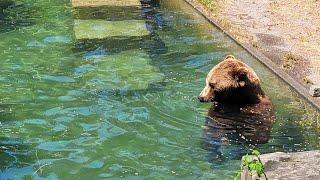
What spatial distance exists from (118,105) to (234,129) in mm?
1706

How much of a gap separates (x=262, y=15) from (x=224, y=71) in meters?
5.88

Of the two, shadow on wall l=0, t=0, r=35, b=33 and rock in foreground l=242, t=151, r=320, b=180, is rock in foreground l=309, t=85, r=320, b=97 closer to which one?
rock in foreground l=242, t=151, r=320, b=180

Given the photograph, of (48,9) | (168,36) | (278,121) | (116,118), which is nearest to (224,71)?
(278,121)

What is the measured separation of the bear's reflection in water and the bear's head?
12cm

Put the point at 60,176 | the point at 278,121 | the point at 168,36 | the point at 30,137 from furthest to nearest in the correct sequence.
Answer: the point at 168,36, the point at 278,121, the point at 30,137, the point at 60,176

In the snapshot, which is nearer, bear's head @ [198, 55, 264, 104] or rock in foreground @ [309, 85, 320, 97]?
bear's head @ [198, 55, 264, 104]

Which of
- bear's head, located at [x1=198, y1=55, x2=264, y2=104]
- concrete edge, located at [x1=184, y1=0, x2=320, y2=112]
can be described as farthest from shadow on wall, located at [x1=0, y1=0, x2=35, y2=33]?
bear's head, located at [x1=198, y1=55, x2=264, y2=104]

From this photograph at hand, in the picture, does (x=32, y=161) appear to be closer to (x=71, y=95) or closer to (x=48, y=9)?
(x=71, y=95)

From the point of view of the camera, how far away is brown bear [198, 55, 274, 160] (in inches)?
305

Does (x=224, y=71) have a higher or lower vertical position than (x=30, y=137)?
higher

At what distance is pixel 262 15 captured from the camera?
1370cm

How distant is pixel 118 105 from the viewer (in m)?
8.55

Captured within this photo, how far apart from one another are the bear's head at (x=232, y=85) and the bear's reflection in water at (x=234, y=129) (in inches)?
4.7

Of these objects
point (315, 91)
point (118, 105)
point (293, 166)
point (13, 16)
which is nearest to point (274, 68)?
point (315, 91)
